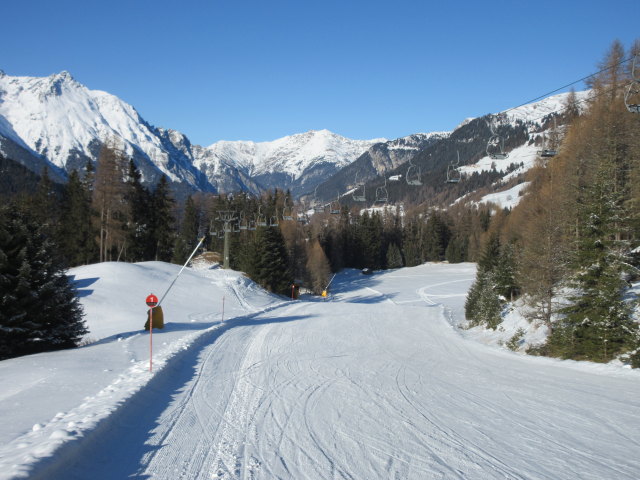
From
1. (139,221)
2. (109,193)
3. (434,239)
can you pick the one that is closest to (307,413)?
(109,193)

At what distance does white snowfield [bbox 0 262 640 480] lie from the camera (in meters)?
6.21

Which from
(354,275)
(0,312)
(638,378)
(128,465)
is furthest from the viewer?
(354,275)

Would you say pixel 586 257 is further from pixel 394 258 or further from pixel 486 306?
pixel 394 258

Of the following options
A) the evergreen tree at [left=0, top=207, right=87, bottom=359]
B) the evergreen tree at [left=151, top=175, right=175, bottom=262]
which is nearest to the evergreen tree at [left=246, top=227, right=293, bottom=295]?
the evergreen tree at [left=151, top=175, right=175, bottom=262]

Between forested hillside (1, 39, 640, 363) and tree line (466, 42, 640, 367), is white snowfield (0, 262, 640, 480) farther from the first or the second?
forested hillside (1, 39, 640, 363)

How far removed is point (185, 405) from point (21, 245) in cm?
1115

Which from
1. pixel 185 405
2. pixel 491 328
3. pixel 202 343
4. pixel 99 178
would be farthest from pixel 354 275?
pixel 185 405

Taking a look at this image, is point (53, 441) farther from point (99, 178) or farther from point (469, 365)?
point (99, 178)

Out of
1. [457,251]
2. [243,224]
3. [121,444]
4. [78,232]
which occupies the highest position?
[243,224]

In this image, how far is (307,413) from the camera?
8.70 meters

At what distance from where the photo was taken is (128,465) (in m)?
6.09

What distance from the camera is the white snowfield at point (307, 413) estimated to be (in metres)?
6.21

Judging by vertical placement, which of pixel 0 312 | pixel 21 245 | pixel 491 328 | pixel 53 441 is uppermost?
pixel 21 245

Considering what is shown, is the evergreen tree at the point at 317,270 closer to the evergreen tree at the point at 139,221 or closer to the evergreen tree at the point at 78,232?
the evergreen tree at the point at 139,221
